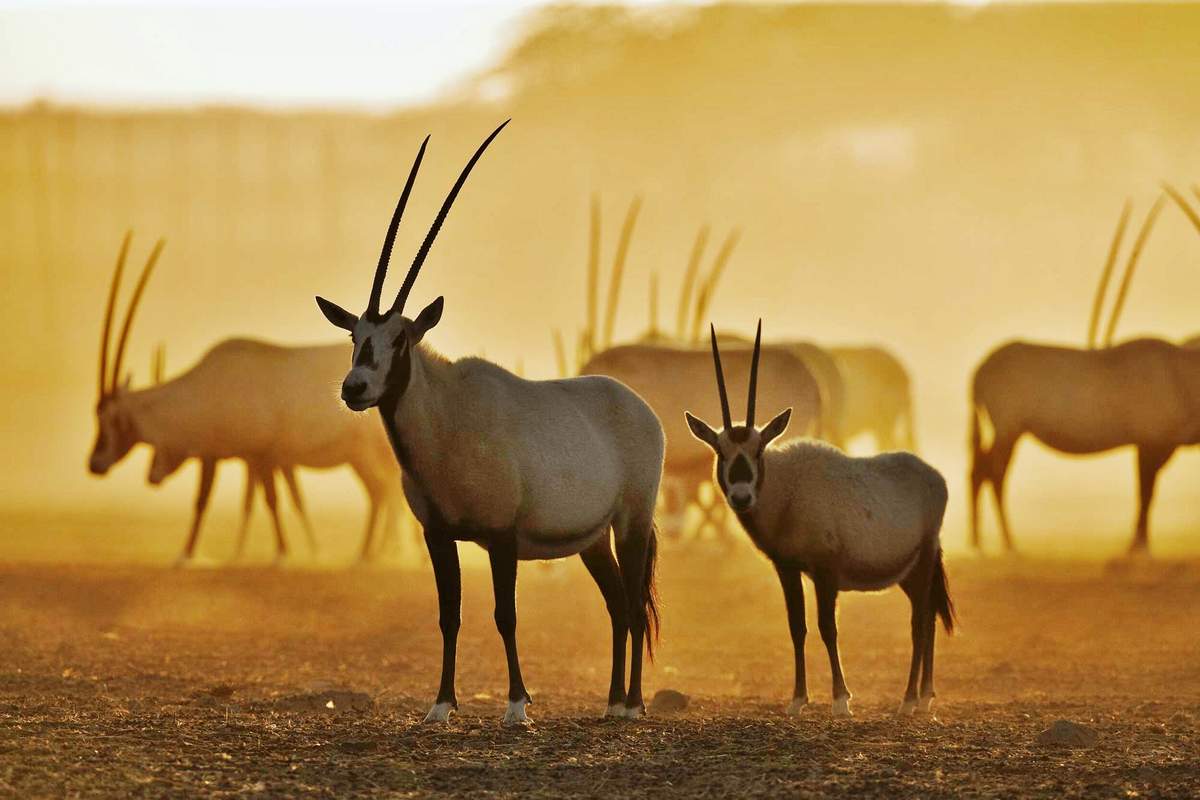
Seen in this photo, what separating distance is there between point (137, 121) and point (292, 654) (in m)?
69.3

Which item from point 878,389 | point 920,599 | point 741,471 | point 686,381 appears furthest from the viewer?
point 878,389

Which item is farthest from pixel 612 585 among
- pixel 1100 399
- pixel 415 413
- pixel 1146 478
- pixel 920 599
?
pixel 1146 478

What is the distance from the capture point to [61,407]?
2178 inches

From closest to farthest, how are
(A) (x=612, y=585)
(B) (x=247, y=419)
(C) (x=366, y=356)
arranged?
(C) (x=366, y=356), (A) (x=612, y=585), (B) (x=247, y=419)

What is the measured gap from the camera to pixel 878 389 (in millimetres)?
30562

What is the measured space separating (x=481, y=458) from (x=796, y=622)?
2.24m

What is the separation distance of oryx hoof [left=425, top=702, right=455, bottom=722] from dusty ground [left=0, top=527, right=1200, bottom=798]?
0.07 metres

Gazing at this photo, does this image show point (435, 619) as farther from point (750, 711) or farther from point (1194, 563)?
point (1194, 563)

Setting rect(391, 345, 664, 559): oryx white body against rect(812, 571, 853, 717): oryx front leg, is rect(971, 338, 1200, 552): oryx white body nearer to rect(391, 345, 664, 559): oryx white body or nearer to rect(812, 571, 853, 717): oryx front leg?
rect(812, 571, 853, 717): oryx front leg

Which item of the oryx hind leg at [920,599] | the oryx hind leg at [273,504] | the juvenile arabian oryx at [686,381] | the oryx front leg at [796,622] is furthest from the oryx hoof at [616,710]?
the oryx hind leg at [273,504]

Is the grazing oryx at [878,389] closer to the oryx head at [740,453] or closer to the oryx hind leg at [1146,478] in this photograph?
the oryx hind leg at [1146,478]

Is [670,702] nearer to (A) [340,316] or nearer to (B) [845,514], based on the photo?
(B) [845,514]

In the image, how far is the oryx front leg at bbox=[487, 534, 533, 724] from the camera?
10570 mm

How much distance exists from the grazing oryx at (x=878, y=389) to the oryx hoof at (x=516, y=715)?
1995cm
